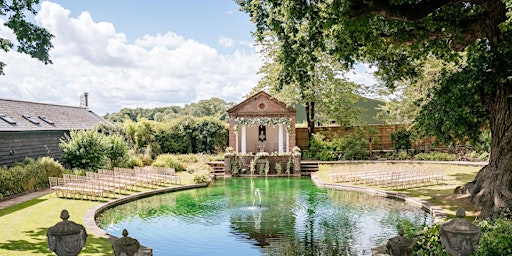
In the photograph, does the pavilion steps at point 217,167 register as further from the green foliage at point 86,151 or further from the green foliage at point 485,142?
the green foliage at point 485,142

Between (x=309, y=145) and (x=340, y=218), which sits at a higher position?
(x=309, y=145)

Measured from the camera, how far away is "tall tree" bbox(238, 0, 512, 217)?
10.8 metres

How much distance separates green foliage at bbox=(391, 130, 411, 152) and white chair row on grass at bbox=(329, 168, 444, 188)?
7481 mm

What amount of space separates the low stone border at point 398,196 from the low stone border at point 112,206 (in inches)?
227

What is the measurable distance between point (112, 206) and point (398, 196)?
10653 millimetres

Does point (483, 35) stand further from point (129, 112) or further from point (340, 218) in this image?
point (129, 112)

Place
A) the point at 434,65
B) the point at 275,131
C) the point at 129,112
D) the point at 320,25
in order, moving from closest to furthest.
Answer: the point at 320,25, the point at 434,65, the point at 275,131, the point at 129,112

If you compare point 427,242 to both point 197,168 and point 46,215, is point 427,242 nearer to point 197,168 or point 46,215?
point 46,215

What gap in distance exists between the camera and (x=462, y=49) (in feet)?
42.1

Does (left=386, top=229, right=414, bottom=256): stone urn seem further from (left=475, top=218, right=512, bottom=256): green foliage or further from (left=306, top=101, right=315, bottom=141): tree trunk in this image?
(left=306, top=101, right=315, bottom=141): tree trunk

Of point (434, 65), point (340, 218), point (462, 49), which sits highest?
point (434, 65)

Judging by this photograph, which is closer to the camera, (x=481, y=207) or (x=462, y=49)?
(x=481, y=207)

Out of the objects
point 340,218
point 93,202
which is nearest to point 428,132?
point 340,218

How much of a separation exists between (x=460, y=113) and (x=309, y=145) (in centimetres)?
1698
